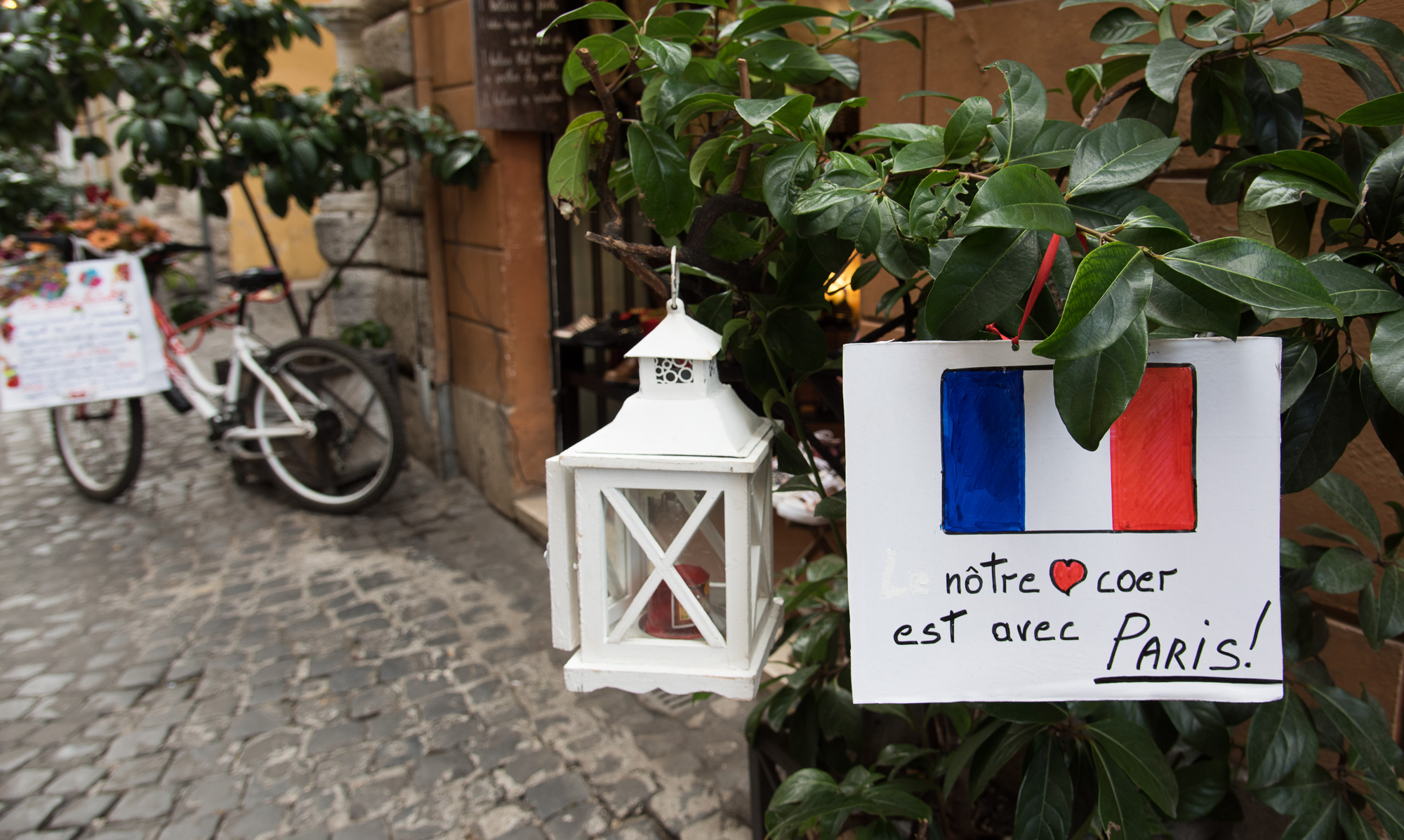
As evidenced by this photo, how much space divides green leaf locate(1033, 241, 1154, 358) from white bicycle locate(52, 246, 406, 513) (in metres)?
3.92

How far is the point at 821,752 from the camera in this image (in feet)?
5.11

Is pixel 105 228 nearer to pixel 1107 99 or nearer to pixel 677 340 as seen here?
pixel 677 340

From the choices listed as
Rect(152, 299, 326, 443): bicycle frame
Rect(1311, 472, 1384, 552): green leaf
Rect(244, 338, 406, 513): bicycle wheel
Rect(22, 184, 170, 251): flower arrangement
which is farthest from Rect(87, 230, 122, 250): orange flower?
Rect(1311, 472, 1384, 552): green leaf

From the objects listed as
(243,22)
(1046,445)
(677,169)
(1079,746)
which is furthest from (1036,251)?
(243,22)

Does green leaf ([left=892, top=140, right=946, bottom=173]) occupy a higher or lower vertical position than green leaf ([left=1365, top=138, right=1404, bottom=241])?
higher

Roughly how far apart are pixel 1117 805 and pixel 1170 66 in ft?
2.66

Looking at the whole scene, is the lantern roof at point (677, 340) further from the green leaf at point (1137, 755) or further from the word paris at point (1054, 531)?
the green leaf at point (1137, 755)

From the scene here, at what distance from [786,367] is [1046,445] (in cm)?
37

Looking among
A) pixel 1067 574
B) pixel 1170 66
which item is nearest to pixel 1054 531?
pixel 1067 574

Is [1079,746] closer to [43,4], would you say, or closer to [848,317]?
[848,317]

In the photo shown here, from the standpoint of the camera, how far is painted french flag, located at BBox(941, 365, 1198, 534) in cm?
82

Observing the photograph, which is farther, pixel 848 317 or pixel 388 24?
pixel 388 24

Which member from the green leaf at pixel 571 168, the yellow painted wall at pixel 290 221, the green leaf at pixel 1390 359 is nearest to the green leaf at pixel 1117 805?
the green leaf at pixel 1390 359

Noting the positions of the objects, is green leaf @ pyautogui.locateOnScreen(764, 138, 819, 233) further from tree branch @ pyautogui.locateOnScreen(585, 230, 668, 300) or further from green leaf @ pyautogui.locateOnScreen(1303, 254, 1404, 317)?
Answer: green leaf @ pyautogui.locateOnScreen(1303, 254, 1404, 317)
